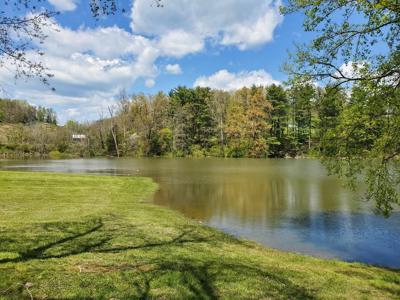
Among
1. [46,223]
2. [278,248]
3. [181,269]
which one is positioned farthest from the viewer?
[278,248]

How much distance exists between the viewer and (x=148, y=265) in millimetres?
8359

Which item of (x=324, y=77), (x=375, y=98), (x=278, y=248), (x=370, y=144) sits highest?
(x=324, y=77)

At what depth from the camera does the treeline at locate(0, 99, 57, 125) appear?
132 m

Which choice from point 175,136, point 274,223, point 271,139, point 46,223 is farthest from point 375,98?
point 175,136

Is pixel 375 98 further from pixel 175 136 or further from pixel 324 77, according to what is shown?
pixel 175 136

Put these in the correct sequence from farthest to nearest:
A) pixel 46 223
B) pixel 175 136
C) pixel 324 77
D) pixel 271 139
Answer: pixel 175 136 < pixel 271 139 < pixel 46 223 < pixel 324 77

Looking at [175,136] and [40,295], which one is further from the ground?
[175,136]

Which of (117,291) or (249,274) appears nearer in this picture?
(117,291)

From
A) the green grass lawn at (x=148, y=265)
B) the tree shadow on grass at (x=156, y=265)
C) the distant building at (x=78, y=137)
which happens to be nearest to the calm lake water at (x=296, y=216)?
the green grass lawn at (x=148, y=265)

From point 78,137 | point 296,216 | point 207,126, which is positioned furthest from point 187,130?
point 296,216

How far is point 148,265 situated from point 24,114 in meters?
151

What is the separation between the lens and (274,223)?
18.6 metres

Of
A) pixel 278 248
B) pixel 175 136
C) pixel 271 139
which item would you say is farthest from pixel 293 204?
pixel 175 136

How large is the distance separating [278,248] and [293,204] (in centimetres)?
996
